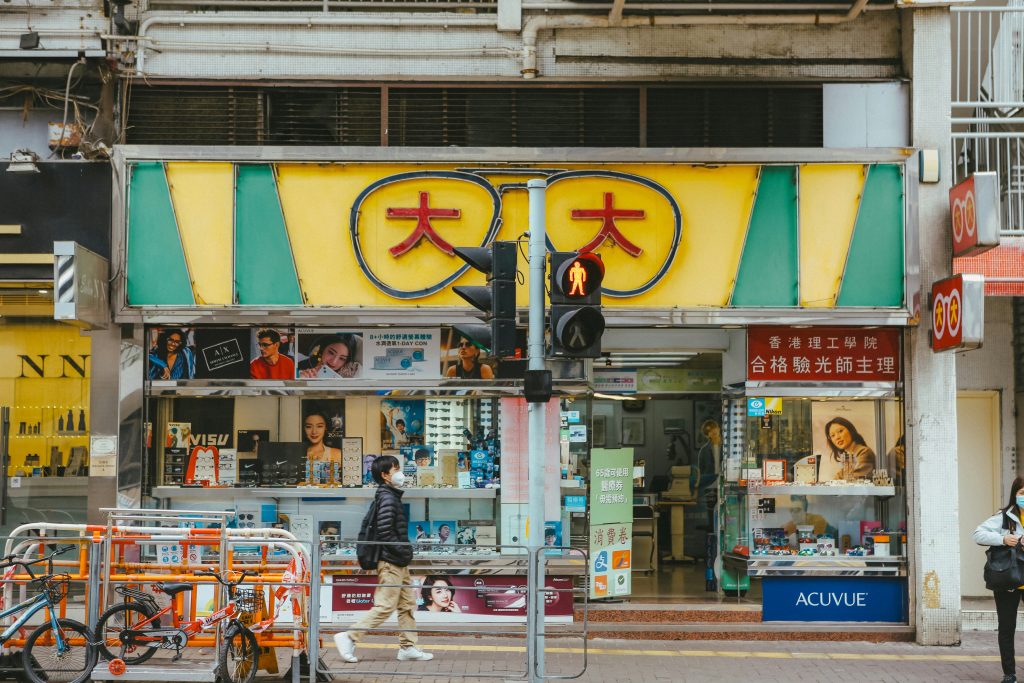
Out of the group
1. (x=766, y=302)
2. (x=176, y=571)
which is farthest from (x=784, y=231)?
(x=176, y=571)

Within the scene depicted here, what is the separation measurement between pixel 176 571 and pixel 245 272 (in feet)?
11.5

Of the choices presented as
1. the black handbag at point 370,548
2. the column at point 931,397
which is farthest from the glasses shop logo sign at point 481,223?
the column at point 931,397

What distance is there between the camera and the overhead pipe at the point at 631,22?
12.0 m

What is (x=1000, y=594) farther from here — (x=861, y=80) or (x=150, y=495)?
(x=150, y=495)

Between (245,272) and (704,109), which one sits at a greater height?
(704,109)

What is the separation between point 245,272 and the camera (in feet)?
39.1

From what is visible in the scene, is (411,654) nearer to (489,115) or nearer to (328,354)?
(328,354)

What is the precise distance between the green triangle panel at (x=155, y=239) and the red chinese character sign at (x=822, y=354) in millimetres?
6074

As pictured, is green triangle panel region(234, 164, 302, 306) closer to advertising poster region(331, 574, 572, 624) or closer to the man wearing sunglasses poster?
the man wearing sunglasses poster

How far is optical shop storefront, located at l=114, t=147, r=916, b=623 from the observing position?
11.9 meters

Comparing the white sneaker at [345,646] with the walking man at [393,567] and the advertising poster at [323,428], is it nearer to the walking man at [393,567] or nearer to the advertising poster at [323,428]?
the walking man at [393,567]

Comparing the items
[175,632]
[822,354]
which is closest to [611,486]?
[822,354]

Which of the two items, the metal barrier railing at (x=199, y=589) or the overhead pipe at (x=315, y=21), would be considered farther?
the overhead pipe at (x=315, y=21)

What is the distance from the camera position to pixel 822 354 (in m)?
12.2
